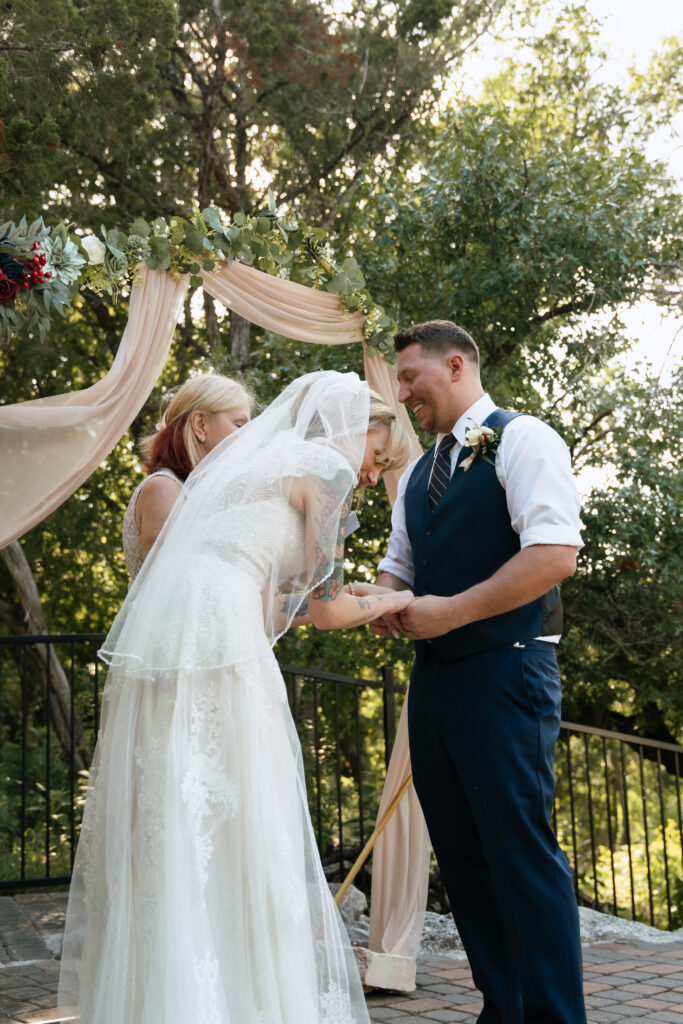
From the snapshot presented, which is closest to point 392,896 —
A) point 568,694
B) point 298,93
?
point 568,694

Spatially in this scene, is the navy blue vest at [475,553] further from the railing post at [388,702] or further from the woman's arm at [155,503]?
the railing post at [388,702]

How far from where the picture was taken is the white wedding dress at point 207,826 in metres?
2.13

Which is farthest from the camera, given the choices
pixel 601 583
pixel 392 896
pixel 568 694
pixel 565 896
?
pixel 568 694

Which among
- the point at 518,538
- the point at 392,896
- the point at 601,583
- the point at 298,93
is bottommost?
the point at 392,896

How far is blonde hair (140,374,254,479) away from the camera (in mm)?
3016

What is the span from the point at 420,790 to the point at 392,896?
1669 mm

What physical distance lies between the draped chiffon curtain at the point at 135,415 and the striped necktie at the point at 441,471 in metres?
1.65

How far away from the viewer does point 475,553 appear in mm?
2564

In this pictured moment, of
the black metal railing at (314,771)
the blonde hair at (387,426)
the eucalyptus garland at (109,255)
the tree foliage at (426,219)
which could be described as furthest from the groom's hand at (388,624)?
the tree foliage at (426,219)

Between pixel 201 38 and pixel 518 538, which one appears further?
pixel 201 38

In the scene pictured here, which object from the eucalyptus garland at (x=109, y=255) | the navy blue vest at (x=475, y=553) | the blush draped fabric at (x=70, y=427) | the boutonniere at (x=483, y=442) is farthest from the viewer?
the eucalyptus garland at (x=109, y=255)

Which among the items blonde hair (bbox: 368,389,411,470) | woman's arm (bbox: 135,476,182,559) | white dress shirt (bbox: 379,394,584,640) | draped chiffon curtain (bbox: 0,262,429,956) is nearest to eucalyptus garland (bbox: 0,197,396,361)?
draped chiffon curtain (bbox: 0,262,429,956)

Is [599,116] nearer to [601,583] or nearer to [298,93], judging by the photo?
[298,93]

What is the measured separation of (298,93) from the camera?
8.98 meters
